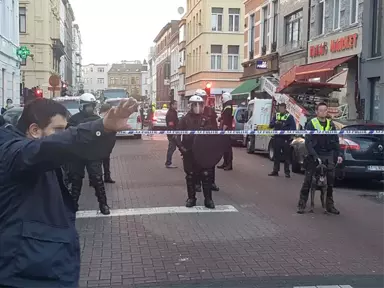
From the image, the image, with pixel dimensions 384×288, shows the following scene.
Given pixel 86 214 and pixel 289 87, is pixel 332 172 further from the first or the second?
pixel 289 87

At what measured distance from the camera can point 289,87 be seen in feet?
57.1

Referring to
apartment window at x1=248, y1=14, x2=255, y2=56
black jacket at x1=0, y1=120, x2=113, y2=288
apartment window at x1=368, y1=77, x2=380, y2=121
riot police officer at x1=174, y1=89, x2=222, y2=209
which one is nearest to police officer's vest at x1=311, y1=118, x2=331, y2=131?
riot police officer at x1=174, y1=89, x2=222, y2=209

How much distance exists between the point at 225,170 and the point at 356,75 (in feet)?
29.5

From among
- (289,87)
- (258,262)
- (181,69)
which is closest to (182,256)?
(258,262)

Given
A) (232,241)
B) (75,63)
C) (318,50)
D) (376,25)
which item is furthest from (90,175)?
(75,63)

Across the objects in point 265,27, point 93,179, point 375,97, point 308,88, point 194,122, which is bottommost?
point 93,179

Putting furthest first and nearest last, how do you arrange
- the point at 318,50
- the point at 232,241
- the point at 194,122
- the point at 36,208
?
the point at 318,50 → the point at 194,122 → the point at 232,241 → the point at 36,208

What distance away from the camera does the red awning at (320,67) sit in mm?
20344

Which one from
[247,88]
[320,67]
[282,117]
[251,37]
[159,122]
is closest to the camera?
[282,117]

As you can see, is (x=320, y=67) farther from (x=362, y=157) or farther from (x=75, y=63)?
(x=75, y=63)

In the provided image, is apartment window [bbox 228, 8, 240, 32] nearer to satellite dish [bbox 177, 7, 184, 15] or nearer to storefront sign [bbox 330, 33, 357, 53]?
satellite dish [bbox 177, 7, 184, 15]

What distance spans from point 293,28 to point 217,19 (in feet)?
82.0

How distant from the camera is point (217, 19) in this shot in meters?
51.7

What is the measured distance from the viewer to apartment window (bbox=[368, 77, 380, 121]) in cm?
1891
